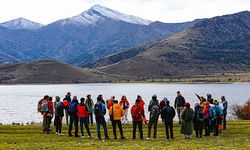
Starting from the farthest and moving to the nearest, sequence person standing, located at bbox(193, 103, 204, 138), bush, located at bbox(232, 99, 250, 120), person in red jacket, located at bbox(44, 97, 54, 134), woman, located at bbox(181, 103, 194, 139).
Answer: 1. bush, located at bbox(232, 99, 250, 120)
2. person in red jacket, located at bbox(44, 97, 54, 134)
3. person standing, located at bbox(193, 103, 204, 138)
4. woman, located at bbox(181, 103, 194, 139)

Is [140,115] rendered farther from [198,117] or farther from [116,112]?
[198,117]

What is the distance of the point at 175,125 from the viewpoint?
37.9 meters

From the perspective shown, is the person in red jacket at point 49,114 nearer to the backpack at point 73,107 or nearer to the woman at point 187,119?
the backpack at point 73,107

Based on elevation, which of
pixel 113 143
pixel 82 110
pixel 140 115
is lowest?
pixel 113 143

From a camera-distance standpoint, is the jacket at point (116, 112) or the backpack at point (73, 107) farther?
the backpack at point (73, 107)

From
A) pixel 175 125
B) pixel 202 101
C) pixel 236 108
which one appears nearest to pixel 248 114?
pixel 236 108

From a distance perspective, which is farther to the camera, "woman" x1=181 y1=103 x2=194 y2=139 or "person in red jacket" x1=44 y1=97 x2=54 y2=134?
"person in red jacket" x1=44 y1=97 x2=54 y2=134

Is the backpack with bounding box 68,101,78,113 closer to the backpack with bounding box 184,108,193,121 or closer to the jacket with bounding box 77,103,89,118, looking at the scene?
the jacket with bounding box 77,103,89,118

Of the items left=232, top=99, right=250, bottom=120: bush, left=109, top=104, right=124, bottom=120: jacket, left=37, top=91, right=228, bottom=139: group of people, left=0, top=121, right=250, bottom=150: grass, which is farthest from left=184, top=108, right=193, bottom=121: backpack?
left=232, top=99, right=250, bottom=120: bush

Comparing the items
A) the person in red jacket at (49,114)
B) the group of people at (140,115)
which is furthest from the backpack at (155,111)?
the person in red jacket at (49,114)

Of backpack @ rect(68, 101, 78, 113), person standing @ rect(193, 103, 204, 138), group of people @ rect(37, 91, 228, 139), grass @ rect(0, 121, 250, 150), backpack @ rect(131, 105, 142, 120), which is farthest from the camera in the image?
person standing @ rect(193, 103, 204, 138)

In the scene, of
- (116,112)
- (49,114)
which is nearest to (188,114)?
(116,112)

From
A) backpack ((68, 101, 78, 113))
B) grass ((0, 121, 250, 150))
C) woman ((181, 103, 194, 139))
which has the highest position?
backpack ((68, 101, 78, 113))

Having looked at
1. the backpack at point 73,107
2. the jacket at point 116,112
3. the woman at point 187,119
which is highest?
the backpack at point 73,107
